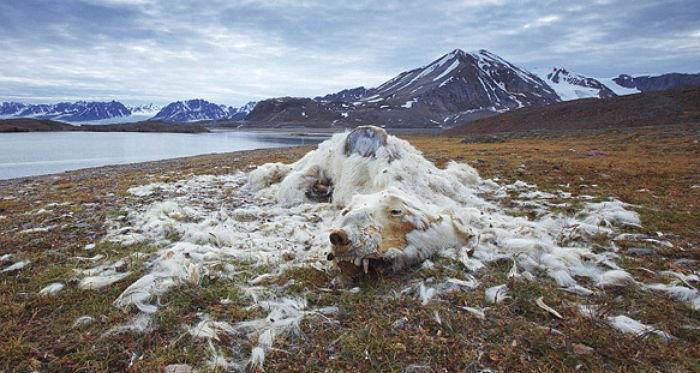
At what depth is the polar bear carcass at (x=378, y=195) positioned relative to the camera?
364 centimetres

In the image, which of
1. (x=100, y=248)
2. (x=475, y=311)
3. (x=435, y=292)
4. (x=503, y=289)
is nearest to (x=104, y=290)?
(x=100, y=248)

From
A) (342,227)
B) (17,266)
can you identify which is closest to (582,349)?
(342,227)

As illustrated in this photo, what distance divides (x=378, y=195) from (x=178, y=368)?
9.68 ft

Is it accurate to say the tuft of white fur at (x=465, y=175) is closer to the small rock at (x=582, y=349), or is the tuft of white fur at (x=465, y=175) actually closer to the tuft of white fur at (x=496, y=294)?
the tuft of white fur at (x=496, y=294)

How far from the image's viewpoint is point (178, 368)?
232 centimetres

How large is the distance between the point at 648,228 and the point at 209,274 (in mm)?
6466

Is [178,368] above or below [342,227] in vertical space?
below

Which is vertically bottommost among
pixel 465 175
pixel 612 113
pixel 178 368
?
pixel 178 368

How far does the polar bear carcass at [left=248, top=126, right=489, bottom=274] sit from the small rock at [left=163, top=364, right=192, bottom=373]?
63.9 inches

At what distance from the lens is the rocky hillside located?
37.8m

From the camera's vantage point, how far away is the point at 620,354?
239cm

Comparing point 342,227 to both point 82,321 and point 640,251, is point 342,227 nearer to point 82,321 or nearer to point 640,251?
point 82,321

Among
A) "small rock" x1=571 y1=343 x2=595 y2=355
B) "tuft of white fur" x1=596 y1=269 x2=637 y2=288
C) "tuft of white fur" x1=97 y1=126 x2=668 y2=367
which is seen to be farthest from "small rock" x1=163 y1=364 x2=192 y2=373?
"tuft of white fur" x1=596 y1=269 x2=637 y2=288

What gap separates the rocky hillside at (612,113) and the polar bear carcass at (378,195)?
4270 cm
